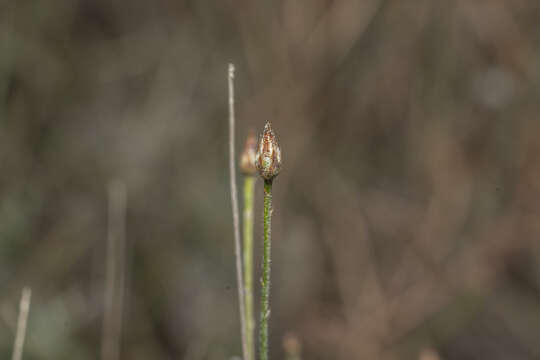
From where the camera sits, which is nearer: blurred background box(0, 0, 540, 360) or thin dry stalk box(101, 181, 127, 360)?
thin dry stalk box(101, 181, 127, 360)

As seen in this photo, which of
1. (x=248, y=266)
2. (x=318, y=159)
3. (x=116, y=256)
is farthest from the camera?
(x=318, y=159)

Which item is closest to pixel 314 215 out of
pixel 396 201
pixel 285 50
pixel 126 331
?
pixel 396 201

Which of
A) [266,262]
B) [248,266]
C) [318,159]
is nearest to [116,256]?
[318,159]

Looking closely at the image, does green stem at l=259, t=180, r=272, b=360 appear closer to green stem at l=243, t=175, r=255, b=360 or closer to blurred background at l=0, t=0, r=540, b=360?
green stem at l=243, t=175, r=255, b=360

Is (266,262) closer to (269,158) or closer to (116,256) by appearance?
(269,158)

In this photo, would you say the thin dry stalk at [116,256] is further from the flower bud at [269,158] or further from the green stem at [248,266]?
the flower bud at [269,158]

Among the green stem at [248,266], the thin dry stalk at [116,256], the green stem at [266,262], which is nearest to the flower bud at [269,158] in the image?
the green stem at [266,262]

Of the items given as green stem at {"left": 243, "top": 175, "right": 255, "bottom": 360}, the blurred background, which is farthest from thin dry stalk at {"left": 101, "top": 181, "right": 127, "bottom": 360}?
green stem at {"left": 243, "top": 175, "right": 255, "bottom": 360}

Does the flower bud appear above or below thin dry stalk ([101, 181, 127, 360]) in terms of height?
below
